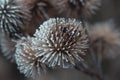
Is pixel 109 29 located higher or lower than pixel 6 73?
higher

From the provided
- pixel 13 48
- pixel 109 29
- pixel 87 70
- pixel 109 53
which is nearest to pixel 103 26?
pixel 109 29

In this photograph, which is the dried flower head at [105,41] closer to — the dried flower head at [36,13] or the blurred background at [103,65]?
the dried flower head at [36,13]

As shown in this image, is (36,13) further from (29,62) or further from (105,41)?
(105,41)

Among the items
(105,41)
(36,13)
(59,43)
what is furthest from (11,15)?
(105,41)

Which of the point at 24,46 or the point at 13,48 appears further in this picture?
the point at 13,48

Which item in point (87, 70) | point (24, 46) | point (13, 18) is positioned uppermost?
point (13, 18)

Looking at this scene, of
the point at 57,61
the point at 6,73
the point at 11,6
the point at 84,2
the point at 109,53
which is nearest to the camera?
the point at 57,61

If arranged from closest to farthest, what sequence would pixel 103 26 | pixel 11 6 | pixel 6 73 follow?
pixel 11 6, pixel 103 26, pixel 6 73

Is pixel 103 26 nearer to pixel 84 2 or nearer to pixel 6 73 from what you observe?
pixel 84 2
